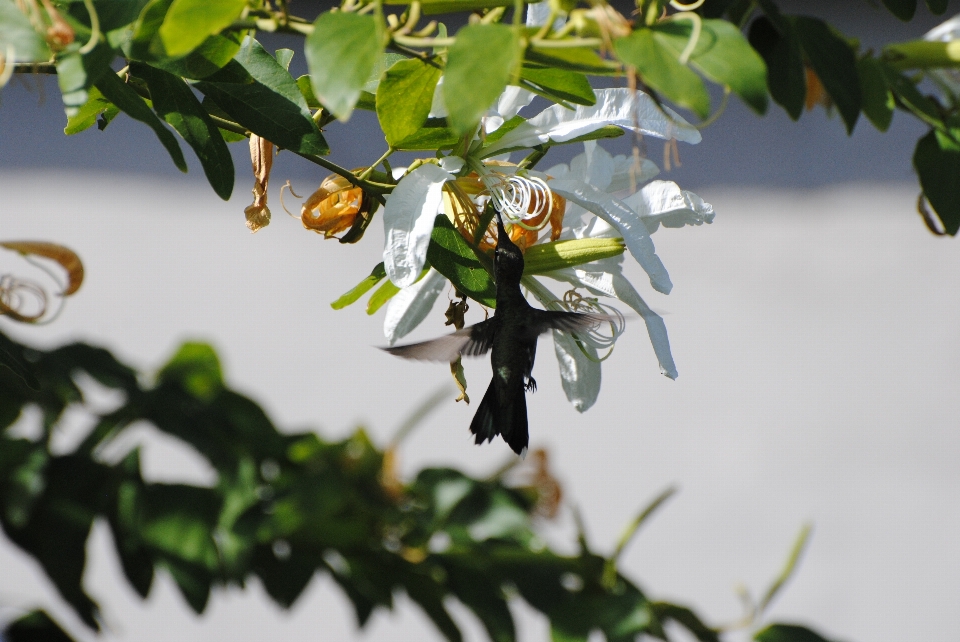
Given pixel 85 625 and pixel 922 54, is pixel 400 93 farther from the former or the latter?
pixel 85 625

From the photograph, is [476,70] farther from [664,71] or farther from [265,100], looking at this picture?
[265,100]

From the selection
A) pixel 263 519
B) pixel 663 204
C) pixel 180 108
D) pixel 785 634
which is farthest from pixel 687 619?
A: pixel 180 108

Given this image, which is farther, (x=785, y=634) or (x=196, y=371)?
(x=196, y=371)

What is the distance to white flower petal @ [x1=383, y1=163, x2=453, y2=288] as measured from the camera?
35 centimetres

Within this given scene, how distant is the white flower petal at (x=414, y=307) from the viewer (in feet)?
1.40

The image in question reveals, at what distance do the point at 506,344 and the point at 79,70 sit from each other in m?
0.20

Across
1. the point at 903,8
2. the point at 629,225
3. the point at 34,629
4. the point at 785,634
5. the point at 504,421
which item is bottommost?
the point at 34,629

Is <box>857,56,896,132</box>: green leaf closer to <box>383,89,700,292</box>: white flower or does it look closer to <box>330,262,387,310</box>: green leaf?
<box>383,89,700,292</box>: white flower

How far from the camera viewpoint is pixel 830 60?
0.31m

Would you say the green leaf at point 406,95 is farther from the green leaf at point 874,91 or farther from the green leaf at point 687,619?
the green leaf at point 687,619

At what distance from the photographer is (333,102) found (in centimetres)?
27

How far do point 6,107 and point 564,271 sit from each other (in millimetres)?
2109

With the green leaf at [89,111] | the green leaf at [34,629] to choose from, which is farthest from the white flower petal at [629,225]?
the green leaf at [34,629]

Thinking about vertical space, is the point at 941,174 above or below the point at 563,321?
above
